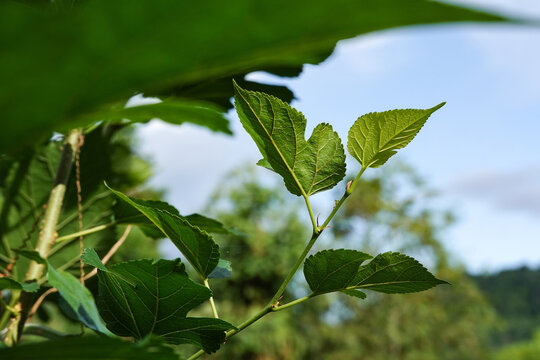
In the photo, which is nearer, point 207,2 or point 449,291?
point 207,2

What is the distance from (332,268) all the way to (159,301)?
0.51ft

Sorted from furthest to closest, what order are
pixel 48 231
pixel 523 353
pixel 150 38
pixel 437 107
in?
pixel 523 353
pixel 48 231
pixel 437 107
pixel 150 38

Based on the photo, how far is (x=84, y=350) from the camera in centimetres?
23

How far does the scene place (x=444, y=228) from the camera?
15.9 metres

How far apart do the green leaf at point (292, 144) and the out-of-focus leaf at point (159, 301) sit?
0.13 meters

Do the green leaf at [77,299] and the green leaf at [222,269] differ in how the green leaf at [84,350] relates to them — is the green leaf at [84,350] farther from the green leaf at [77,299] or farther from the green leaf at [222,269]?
the green leaf at [222,269]

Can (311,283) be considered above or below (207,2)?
below

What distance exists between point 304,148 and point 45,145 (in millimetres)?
480

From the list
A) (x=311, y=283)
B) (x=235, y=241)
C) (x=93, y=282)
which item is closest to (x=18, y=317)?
(x=93, y=282)

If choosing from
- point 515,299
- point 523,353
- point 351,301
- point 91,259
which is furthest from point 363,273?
point 515,299

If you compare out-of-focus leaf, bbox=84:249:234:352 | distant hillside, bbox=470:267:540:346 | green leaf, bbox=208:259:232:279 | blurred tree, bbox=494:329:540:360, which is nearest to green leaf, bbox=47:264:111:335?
out-of-focus leaf, bbox=84:249:234:352

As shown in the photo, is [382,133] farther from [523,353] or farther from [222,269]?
[523,353]

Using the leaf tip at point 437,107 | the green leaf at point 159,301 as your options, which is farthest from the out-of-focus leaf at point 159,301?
the leaf tip at point 437,107

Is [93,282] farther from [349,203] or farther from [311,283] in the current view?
[349,203]
